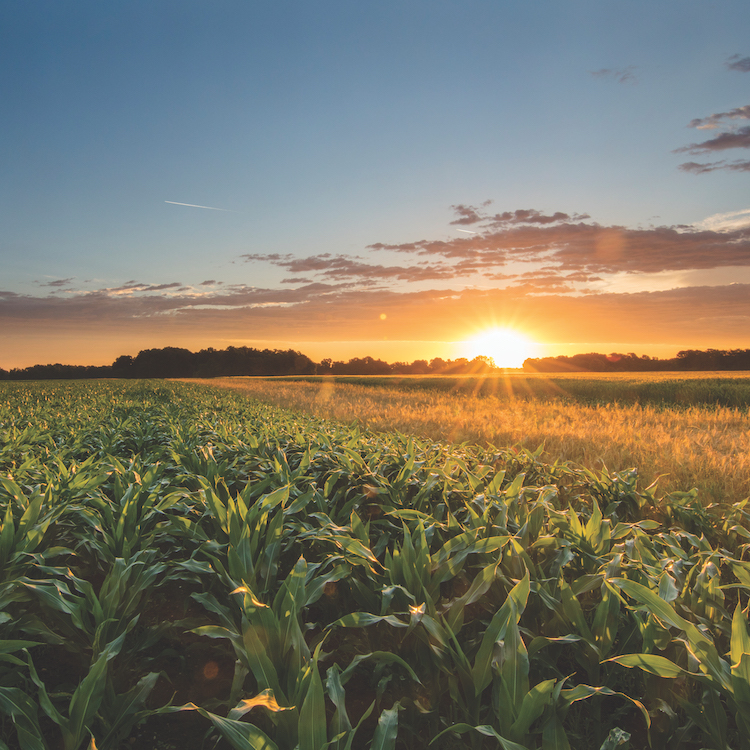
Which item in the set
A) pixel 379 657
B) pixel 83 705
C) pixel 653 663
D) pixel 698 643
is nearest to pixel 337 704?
pixel 379 657

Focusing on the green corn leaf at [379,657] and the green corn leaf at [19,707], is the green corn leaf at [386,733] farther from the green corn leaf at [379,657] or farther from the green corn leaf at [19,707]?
the green corn leaf at [19,707]

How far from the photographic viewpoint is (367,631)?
2254 mm

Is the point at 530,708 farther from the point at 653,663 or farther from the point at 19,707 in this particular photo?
the point at 19,707

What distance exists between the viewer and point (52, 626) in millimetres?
2523

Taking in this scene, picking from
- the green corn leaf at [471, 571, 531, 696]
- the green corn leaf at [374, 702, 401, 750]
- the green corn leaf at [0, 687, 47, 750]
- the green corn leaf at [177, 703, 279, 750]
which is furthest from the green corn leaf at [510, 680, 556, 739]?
the green corn leaf at [0, 687, 47, 750]

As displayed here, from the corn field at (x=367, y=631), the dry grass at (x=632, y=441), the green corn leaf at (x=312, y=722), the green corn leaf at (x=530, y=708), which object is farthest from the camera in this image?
the dry grass at (x=632, y=441)

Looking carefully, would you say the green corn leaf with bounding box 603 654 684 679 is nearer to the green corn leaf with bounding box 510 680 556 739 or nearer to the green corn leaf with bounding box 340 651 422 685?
the green corn leaf with bounding box 510 680 556 739

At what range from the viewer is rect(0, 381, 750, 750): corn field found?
160 centimetres

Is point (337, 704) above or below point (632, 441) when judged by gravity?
below

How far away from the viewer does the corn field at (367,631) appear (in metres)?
1.60

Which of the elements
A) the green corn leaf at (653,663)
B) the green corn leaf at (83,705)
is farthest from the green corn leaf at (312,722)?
the green corn leaf at (653,663)

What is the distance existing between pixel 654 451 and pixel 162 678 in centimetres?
580

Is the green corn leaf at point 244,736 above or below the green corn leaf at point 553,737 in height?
above

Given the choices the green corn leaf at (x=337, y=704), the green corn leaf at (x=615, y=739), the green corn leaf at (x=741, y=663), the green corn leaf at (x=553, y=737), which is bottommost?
the green corn leaf at (x=615, y=739)
